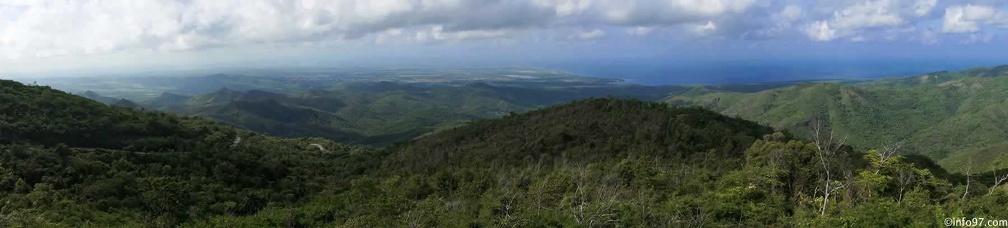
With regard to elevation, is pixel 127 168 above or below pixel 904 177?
below

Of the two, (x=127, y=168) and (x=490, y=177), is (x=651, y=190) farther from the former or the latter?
(x=127, y=168)

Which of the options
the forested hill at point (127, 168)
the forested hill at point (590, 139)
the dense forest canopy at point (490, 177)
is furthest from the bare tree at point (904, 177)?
the forested hill at point (127, 168)

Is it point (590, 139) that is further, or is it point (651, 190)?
point (590, 139)

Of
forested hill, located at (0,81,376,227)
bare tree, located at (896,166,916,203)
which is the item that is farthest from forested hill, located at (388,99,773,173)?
bare tree, located at (896,166,916,203)

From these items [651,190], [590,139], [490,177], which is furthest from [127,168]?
[590,139]

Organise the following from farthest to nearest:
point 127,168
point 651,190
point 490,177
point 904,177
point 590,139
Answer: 1. point 590,139
2. point 127,168
3. point 490,177
4. point 651,190
5. point 904,177

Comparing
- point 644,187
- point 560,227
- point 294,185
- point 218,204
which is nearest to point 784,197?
point 644,187

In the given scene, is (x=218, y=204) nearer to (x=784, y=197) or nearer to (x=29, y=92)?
(x=784, y=197)

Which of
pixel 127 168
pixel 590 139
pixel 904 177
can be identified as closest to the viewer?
pixel 904 177

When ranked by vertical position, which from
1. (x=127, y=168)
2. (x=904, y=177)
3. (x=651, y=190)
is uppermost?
(x=904, y=177)

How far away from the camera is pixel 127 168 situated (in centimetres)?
5488

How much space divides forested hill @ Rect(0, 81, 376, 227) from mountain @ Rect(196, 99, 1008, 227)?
9.39 m

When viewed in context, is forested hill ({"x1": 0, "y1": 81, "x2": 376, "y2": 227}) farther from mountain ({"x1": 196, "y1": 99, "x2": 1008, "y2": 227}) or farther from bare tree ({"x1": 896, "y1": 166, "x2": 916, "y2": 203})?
bare tree ({"x1": 896, "y1": 166, "x2": 916, "y2": 203})

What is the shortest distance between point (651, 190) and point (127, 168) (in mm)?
50408
